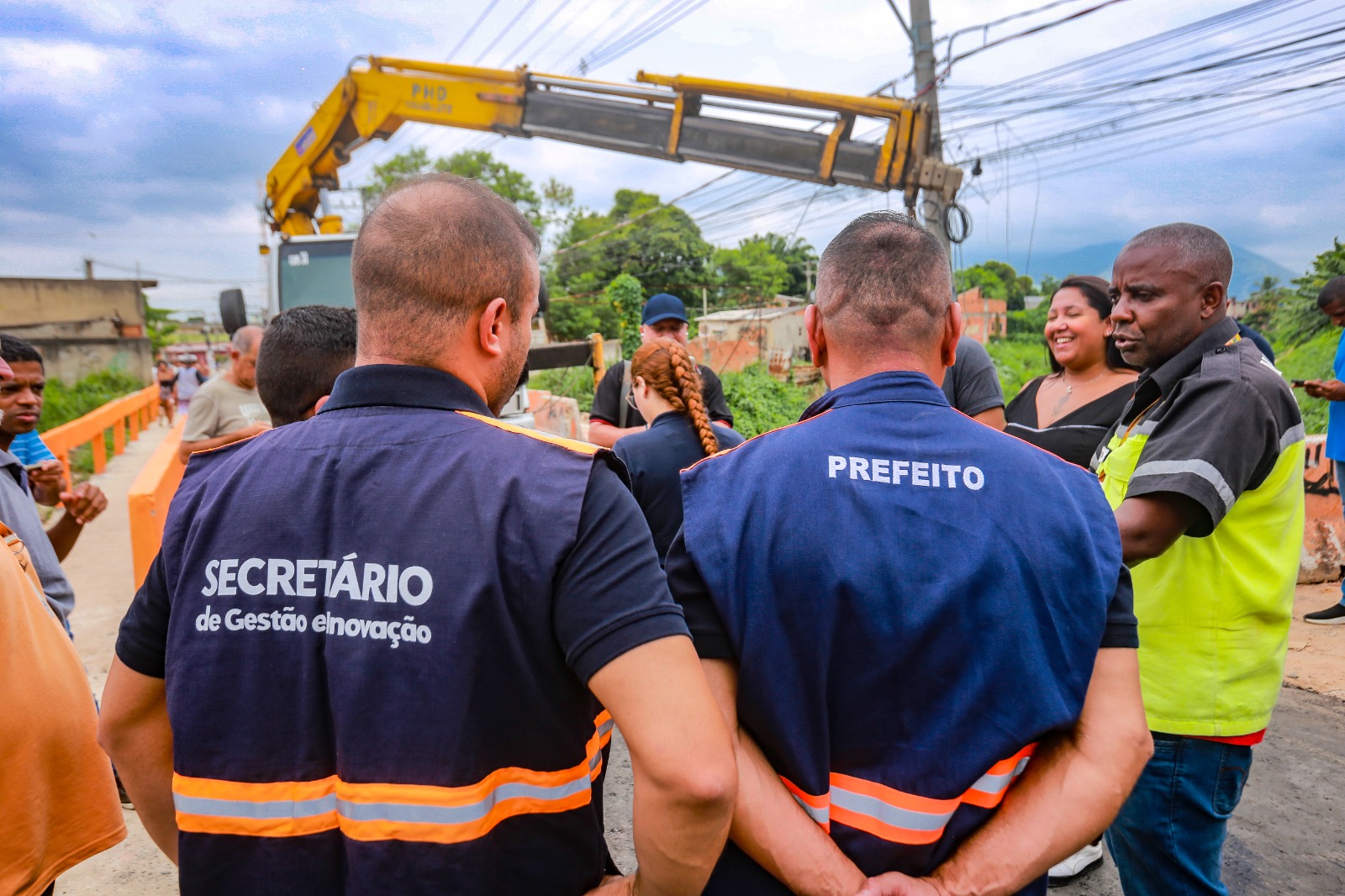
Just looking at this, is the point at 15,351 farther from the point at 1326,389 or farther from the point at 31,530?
the point at 1326,389

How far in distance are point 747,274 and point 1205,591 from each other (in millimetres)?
28661

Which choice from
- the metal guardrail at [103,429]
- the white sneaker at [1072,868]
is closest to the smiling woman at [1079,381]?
the white sneaker at [1072,868]

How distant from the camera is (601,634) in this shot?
3.73ft

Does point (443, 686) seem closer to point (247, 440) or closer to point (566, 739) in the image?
point (566, 739)

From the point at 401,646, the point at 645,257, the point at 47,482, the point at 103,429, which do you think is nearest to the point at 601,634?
the point at 401,646

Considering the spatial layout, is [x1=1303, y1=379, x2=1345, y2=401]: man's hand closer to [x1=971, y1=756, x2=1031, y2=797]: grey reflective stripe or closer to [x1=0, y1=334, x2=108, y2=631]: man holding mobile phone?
[x1=971, y1=756, x2=1031, y2=797]: grey reflective stripe

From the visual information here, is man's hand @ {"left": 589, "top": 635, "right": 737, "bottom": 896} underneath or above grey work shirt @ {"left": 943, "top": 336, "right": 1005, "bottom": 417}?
underneath

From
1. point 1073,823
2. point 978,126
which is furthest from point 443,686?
point 978,126

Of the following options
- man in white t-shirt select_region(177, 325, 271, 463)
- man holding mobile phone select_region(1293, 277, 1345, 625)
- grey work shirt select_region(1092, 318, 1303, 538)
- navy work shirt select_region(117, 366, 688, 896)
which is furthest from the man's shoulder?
man in white t-shirt select_region(177, 325, 271, 463)

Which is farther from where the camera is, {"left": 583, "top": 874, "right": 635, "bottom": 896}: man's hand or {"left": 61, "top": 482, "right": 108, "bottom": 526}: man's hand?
{"left": 61, "top": 482, "right": 108, "bottom": 526}: man's hand

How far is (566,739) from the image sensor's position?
124 cm

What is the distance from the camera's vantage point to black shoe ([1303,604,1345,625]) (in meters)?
5.35

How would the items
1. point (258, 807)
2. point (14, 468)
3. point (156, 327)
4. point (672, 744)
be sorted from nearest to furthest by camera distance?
point (672, 744) → point (258, 807) → point (14, 468) → point (156, 327)

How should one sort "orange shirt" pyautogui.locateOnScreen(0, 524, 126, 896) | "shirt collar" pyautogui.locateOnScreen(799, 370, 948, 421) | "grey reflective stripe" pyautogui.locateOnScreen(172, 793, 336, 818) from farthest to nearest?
1. "orange shirt" pyautogui.locateOnScreen(0, 524, 126, 896)
2. "shirt collar" pyautogui.locateOnScreen(799, 370, 948, 421)
3. "grey reflective stripe" pyautogui.locateOnScreen(172, 793, 336, 818)
